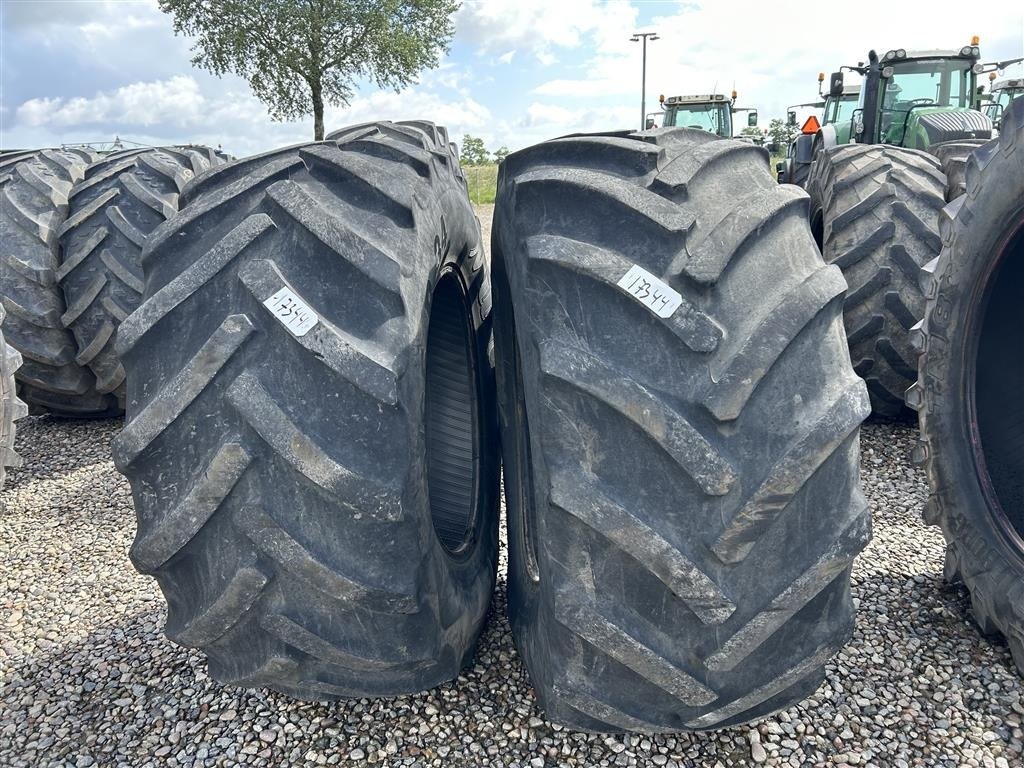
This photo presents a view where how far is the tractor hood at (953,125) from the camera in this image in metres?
6.05

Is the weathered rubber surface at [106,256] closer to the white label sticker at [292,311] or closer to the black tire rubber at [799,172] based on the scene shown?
the white label sticker at [292,311]

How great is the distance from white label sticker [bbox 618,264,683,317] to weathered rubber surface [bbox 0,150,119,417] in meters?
4.04

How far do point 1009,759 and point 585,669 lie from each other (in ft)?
3.97

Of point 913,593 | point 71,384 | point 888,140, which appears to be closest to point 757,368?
point 913,593

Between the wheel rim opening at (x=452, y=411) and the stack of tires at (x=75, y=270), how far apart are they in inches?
101

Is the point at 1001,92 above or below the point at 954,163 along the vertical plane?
above

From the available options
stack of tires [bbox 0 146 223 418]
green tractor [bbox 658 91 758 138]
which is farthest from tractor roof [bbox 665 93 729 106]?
stack of tires [bbox 0 146 223 418]

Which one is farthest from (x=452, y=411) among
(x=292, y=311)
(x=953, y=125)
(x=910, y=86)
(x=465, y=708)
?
(x=910, y=86)

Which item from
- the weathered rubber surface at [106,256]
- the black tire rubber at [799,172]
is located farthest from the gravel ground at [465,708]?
the black tire rubber at [799,172]

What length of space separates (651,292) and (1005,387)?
1.88m

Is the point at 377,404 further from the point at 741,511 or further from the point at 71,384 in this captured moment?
the point at 71,384

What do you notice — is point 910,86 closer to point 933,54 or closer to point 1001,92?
point 933,54

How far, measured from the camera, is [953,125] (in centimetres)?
617

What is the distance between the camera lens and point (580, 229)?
165 centimetres
